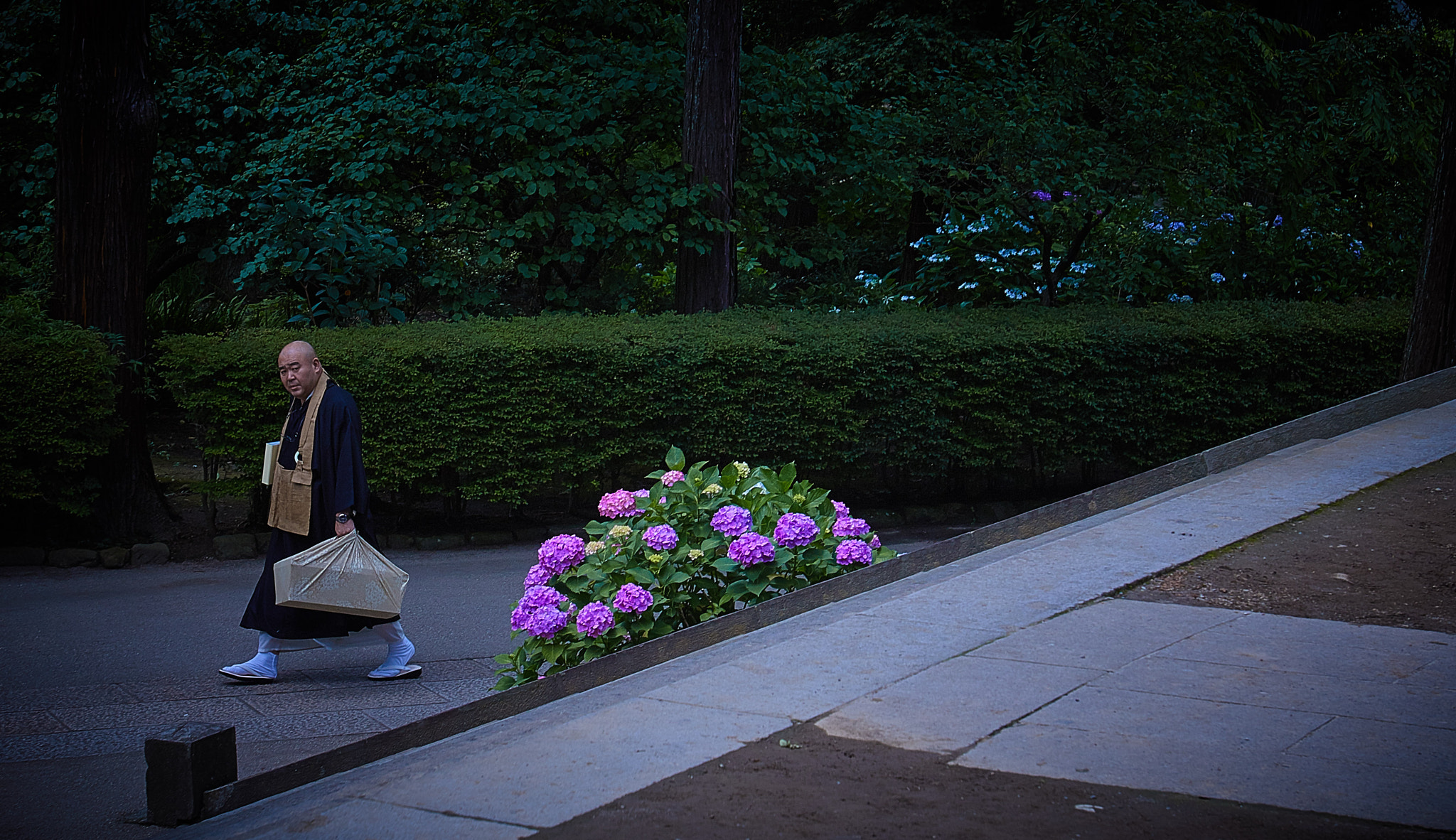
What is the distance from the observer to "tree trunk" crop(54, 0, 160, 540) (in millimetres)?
9188

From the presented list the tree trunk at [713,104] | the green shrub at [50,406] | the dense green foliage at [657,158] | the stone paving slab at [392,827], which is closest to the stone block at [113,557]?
the green shrub at [50,406]

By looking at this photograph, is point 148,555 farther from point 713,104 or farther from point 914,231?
point 914,231

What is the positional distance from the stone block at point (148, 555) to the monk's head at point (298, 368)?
3616 mm

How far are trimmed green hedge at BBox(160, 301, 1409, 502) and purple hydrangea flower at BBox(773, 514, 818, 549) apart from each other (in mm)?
4778

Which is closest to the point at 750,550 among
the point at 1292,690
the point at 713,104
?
the point at 1292,690

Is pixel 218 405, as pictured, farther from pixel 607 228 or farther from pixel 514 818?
pixel 514 818

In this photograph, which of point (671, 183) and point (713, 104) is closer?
point (713, 104)

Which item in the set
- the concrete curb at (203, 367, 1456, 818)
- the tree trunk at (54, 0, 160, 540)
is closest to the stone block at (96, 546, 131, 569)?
the tree trunk at (54, 0, 160, 540)

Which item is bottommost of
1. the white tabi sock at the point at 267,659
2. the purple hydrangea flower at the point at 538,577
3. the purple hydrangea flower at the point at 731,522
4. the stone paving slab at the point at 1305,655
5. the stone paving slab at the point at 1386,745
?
the white tabi sock at the point at 267,659

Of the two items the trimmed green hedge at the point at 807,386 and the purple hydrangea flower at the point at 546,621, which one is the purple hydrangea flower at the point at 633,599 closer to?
the purple hydrangea flower at the point at 546,621

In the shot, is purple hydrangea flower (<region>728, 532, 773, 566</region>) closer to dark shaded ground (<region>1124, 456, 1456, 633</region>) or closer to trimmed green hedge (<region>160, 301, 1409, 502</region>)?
dark shaded ground (<region>1124, 456, 1456, 633</region>)

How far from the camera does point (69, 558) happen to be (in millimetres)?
8852

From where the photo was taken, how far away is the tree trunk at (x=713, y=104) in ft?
38.1

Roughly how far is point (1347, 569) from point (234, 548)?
25.1 feet
